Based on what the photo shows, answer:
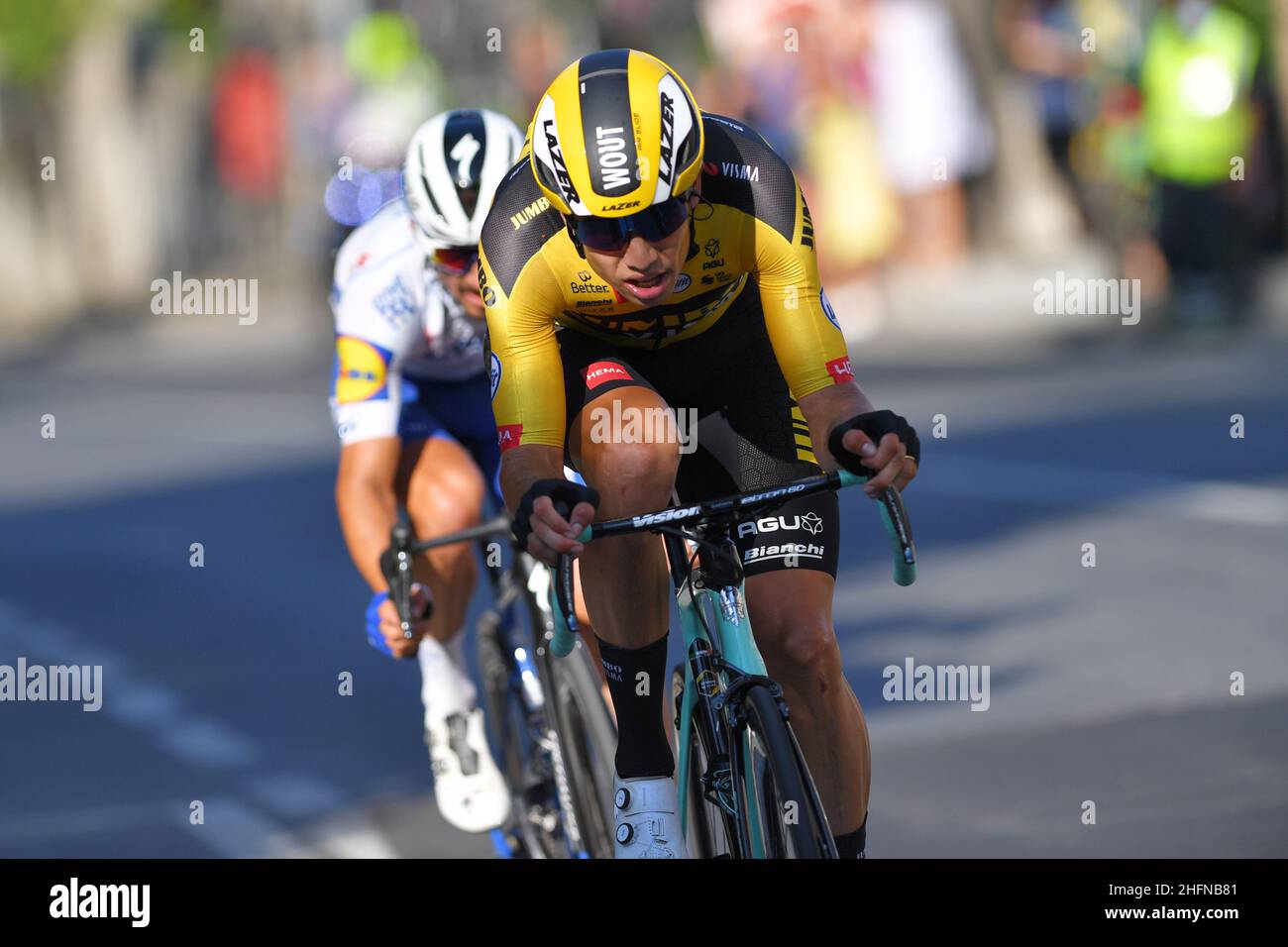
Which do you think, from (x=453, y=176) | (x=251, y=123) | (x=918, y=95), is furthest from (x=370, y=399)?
(x=251, y=123)

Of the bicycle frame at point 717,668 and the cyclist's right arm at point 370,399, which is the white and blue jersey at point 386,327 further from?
the bicycle frame at point 717,668

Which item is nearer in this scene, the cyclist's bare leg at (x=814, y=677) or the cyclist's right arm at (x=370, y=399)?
the cyclist's bare leg at (x=814, y=677)

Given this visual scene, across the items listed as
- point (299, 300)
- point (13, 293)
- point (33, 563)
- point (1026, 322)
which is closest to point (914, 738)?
point (33, 563)

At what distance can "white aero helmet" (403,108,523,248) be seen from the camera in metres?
5.88

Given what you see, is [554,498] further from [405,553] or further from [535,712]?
[535,712]

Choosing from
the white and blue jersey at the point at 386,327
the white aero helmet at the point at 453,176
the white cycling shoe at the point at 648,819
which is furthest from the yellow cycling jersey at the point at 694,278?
the white and blue jersey at the point at 386,327

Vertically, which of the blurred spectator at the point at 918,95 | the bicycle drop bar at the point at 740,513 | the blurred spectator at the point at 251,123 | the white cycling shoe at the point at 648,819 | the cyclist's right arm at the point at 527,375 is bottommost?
the white cycling shoe at the point at 648,819

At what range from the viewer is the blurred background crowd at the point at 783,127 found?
16484 millimetres

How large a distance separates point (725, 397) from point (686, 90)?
2.65 feet

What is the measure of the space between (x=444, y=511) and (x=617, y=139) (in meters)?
2.22

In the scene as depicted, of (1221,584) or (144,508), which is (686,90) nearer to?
(1221,584)

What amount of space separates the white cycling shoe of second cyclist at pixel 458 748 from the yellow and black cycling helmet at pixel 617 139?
225cm

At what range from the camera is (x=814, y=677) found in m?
4.93

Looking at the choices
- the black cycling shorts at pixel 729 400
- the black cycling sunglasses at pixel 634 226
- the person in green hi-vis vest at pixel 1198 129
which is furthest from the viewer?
the person in green hi-vis vest at pixel 1198 129
